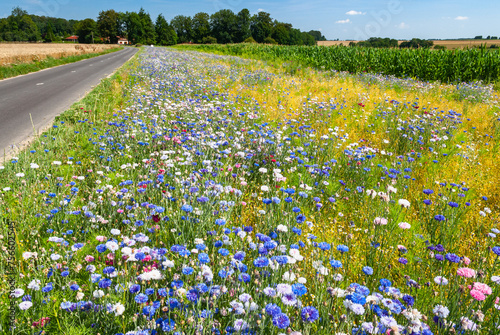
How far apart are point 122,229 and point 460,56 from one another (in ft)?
61.6

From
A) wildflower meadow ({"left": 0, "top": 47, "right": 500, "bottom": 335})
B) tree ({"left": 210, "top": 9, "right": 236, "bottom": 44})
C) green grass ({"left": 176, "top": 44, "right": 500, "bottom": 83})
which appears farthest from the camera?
tree ({"left": 210, "top": 9, "right": 236, "bottom": 44})

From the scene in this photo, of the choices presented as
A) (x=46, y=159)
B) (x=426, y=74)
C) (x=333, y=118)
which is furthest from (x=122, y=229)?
(x=426, y=74)

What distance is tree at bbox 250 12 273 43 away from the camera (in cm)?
10531

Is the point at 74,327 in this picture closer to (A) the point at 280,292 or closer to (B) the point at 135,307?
(B) the point at 135,307

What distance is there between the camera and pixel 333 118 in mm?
6836

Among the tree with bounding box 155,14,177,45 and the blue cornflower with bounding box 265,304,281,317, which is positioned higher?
the tree with bounding box 155,14,177,45

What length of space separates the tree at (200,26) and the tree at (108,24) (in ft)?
104

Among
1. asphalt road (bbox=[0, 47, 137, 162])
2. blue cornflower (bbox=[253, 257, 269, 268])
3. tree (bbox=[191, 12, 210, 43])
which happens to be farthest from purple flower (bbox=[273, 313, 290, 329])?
tree (bbox=[191, 12, 210, 43])

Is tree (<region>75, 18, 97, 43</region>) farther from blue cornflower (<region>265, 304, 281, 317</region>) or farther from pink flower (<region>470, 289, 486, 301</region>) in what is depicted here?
pink flower (<region>470, 289, 486, 301</region>)

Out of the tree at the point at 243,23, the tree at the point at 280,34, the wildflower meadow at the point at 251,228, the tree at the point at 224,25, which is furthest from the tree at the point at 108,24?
the wildflower meadow at the point at 251,228

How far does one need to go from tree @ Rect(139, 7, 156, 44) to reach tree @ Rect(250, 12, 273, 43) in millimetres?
39217

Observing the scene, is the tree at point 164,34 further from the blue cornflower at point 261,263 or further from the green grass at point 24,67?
the blue cornflower at point 261,263

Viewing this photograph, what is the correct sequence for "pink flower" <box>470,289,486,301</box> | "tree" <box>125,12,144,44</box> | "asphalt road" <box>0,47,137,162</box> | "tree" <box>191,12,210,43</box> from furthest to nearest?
"tree" <box>191,12,210,43</box> → "tree" <box>125,12,144,44</box> → "asphalt road" <box>0,47,137,162</box> → "pink flower" <box>470,289,486,301</box>

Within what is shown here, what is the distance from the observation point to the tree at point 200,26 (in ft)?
364
